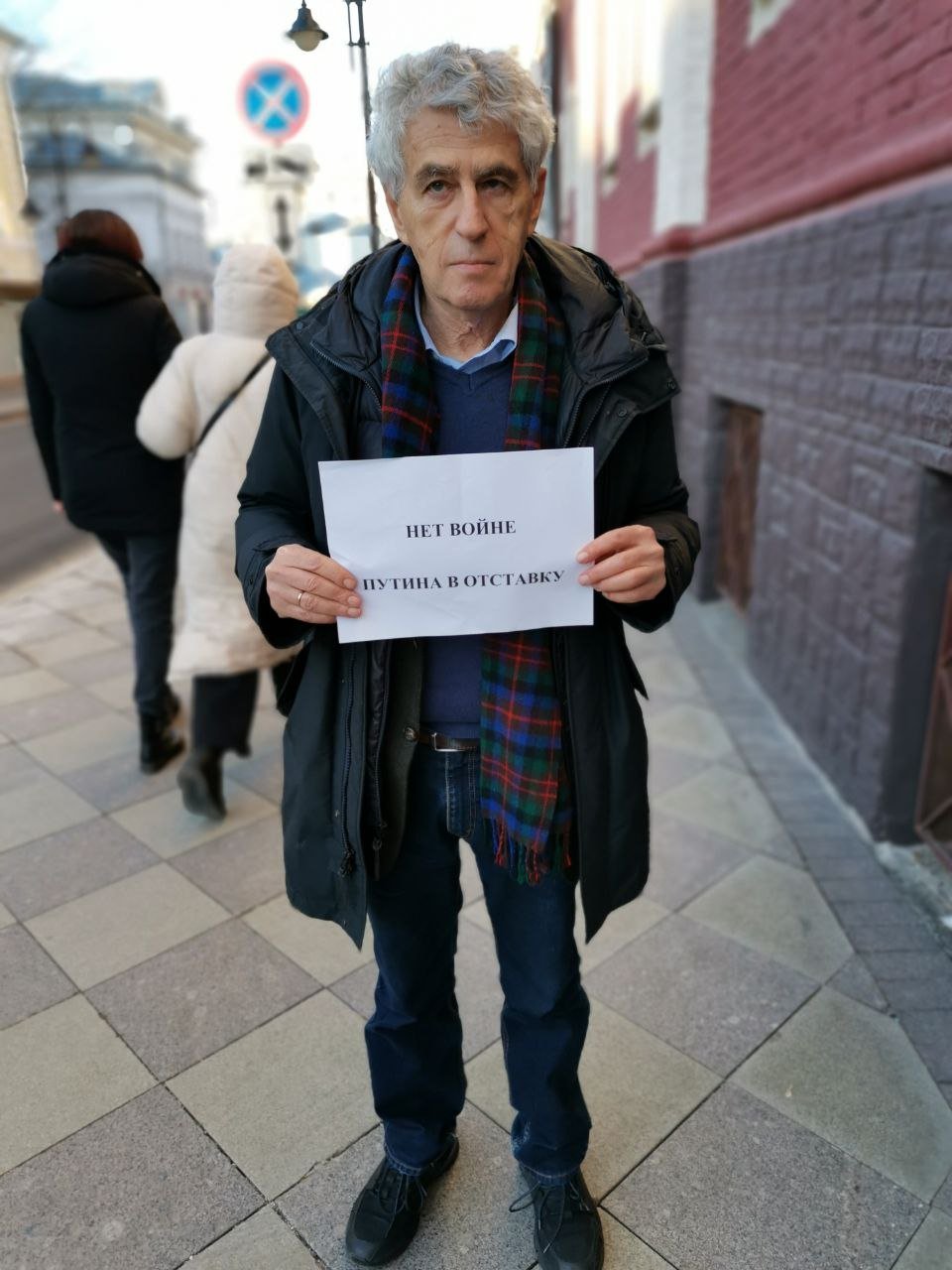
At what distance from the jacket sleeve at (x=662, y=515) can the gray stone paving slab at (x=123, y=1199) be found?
1.55 metres

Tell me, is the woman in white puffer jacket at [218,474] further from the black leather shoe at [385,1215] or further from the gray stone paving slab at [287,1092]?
the black leather shoe at [385,1215]

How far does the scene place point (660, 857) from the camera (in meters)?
3.46

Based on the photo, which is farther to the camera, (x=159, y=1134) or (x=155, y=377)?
(x=155, y=377)

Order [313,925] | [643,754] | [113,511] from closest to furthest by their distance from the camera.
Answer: [643,754], [313,925], [113,511]

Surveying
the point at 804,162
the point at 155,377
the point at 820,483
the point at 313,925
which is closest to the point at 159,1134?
the point at 313,925

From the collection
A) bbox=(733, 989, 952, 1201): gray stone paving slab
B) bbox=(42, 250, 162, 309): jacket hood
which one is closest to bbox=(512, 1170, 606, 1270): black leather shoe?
bbox=(733, 989, 952, 1201): gray stone paving slab

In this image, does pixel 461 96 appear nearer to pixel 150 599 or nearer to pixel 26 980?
pixel 26 980

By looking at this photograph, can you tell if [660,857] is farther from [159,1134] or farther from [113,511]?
[113,511]

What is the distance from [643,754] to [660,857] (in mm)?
1854

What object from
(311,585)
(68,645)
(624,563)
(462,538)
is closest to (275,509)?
(311,585)

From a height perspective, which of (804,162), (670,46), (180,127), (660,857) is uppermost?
(180,127)

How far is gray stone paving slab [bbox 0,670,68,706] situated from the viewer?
16.5 ft

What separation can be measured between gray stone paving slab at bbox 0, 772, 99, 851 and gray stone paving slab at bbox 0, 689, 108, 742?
0.57 meters

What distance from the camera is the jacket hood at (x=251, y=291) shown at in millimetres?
3262
